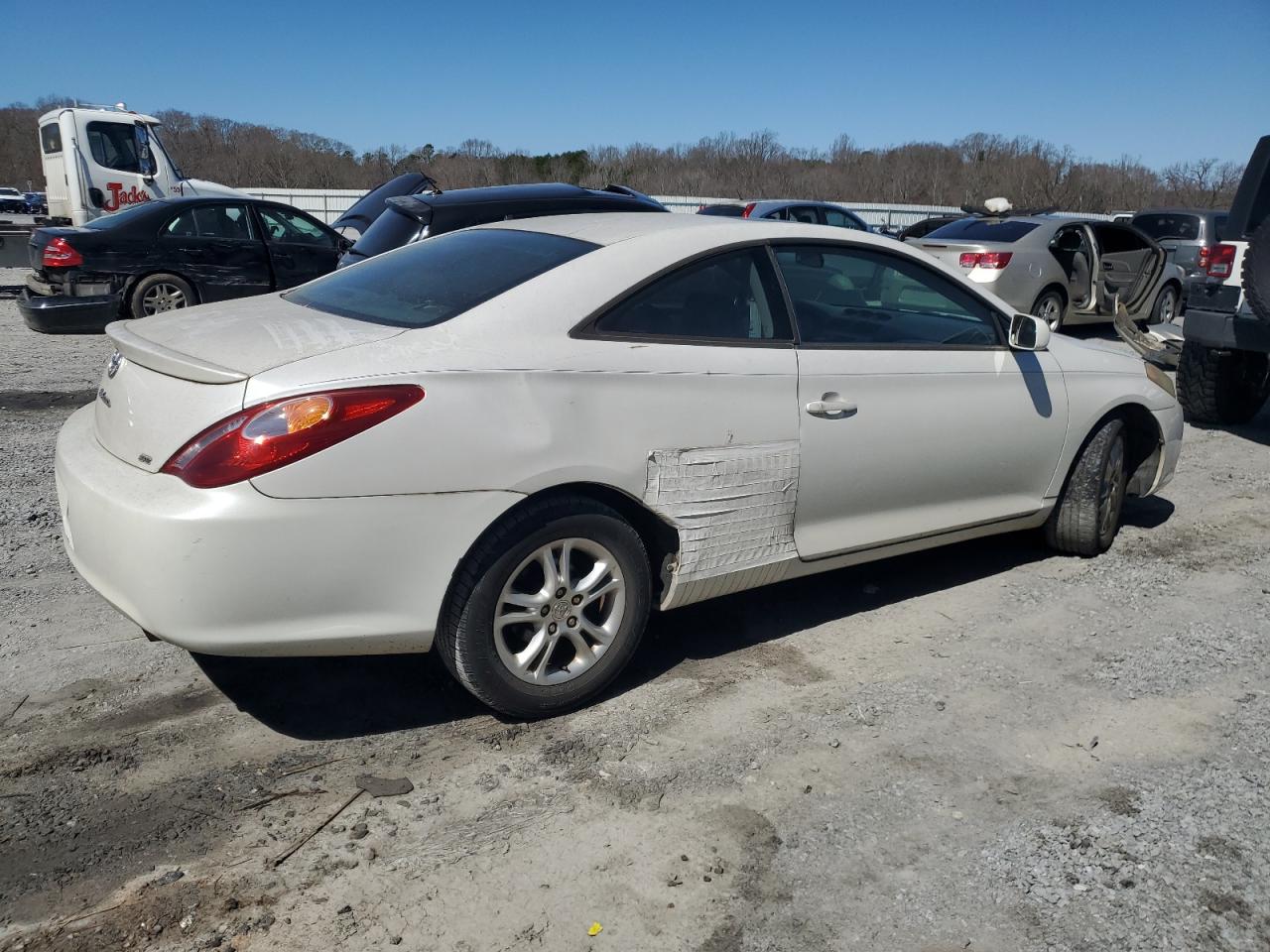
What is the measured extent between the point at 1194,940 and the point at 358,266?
352 centimetres

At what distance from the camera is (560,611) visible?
11.1ft

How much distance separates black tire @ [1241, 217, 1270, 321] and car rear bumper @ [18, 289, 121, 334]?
962 centimetres

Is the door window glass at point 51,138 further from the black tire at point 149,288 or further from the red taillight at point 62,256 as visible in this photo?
the black tire at point 149,288

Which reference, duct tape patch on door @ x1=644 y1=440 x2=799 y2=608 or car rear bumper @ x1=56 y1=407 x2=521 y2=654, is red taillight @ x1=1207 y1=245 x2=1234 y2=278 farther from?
car rear bumper @ x1=56 y1=407 x2=521 y2=654

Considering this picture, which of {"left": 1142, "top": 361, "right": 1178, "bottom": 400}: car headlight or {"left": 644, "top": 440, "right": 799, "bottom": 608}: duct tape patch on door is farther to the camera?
{"left": 1142, "top": 361, "right": 1178, "bottom": 400}: car headlight

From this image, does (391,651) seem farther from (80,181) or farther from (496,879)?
(80,181)

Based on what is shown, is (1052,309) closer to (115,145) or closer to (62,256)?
(62,256)

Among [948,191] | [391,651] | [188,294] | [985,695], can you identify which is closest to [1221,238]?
[985,695]

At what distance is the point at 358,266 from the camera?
14.0ft

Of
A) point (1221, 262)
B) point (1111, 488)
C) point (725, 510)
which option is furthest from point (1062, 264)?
point (725, 510)

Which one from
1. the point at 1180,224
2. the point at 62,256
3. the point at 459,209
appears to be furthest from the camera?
the point at 1180,224

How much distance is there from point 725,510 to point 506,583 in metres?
0.85

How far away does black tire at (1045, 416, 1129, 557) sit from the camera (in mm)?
4980

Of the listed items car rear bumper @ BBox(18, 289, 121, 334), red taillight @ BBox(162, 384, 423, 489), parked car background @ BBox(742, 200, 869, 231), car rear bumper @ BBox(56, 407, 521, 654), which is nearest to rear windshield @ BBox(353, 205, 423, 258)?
car rear bumper @ BBox(18, 289, 121, 334)
